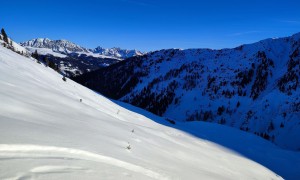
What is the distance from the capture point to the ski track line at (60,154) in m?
4.52

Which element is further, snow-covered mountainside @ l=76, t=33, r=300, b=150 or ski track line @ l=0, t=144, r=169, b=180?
snow-covered mountainside @ l=76, t=33, r=300, b=150

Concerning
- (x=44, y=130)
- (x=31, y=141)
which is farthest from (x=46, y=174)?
(x=44, y=130)

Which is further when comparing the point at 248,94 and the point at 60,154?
the point at 248,94

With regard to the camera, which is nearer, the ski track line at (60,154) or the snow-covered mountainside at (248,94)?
the ski track line at (60,154)

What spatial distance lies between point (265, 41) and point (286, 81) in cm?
6572

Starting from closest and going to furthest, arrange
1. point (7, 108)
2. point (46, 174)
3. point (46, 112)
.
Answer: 1. point (46, 174)
2. point (7, 108)
3. point (46, 112)

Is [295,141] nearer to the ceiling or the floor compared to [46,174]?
nearer to the floor

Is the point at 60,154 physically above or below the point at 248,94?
above

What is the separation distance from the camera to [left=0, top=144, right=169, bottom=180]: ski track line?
452 centimetres

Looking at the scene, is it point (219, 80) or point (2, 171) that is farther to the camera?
point (219, 80)

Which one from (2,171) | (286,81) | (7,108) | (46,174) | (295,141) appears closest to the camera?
(2,171)

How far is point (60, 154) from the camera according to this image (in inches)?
201

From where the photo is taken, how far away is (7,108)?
22.4 feet

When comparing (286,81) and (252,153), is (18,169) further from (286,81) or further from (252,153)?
(286,81)
